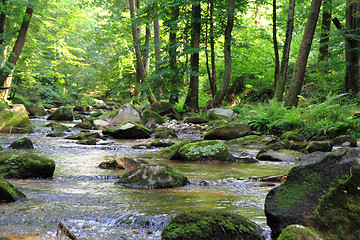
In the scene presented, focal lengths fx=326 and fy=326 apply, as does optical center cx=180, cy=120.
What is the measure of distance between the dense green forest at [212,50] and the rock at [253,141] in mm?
2834

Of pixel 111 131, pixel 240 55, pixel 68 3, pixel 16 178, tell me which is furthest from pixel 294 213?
pixel 68 3

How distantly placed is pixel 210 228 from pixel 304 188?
2.84 ft

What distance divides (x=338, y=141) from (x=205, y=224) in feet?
23.1

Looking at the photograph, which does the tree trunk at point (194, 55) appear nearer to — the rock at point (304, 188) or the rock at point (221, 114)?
the rock at point (221, 114)

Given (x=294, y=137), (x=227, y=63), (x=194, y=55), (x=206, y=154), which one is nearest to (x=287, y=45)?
(x=227, y=63)

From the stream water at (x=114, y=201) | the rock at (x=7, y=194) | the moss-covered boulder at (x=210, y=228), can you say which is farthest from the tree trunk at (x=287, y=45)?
the rock at (x=7, y=194)

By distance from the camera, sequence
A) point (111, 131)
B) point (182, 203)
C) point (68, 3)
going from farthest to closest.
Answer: point (68, 3) < point (111, 131) < point (182, 203)

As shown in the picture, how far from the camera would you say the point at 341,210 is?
7.91ft

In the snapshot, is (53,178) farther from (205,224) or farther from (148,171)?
(205,224)

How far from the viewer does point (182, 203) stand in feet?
12.3

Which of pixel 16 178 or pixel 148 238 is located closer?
pixel 148 238

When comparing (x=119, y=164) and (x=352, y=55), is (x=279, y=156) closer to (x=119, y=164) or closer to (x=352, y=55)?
(x=119, y=164)

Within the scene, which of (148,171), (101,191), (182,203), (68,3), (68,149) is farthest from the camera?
(68,3)

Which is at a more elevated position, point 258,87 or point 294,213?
point 258,87
